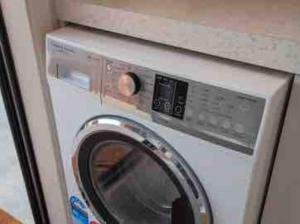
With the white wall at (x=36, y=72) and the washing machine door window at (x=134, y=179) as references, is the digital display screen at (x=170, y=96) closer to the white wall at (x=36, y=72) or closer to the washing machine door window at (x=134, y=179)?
the washing machine door window at (x=134, y=179)

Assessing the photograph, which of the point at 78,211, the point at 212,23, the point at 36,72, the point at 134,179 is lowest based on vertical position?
the point at 78,211

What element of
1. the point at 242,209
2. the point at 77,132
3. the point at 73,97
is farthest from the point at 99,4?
the point at 242,209

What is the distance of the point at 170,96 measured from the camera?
0.82m

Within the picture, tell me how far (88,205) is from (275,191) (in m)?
0.64

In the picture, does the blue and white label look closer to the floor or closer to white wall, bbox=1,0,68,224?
white wall, bbox=1,0,68,224

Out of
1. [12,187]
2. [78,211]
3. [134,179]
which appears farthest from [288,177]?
[12,187]

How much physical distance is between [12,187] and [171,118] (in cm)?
113

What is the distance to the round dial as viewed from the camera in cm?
85

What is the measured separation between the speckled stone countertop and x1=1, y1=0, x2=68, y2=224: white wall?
0.08 meters

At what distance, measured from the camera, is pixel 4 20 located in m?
1.06

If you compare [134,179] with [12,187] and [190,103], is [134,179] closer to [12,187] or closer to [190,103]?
[190,103]

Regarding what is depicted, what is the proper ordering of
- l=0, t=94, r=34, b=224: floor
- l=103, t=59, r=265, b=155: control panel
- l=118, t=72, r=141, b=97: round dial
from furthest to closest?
l=0, t=94, r=34, b=224: floor → l=118, t=72, r=141, b=97: round dial → l=103, t=59, r=265, b=155: control panel

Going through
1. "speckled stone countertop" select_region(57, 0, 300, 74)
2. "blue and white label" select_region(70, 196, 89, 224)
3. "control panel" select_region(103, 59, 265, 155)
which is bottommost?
"blue and white label" select_region(70, 196, 89, 224)

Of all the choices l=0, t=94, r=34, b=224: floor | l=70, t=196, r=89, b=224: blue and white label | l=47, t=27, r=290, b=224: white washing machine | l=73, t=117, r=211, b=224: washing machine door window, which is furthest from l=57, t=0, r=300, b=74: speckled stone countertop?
l=0, t=94, r=34, b=224: floor
